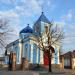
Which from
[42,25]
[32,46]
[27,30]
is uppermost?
[42,25]

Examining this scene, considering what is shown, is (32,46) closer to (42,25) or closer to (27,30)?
(42,25)

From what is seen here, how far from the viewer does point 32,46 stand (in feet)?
148

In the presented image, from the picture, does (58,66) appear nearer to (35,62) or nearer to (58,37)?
(35,62)

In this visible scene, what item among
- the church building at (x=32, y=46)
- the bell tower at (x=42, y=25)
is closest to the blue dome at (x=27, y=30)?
the church building at (x=32, y=46)

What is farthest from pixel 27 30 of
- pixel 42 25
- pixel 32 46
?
pixel 32 46

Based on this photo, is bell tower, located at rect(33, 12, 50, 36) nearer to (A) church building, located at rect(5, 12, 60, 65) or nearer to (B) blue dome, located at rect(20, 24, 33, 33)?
(A) church building, located at rect(5, 12, 60, 65)

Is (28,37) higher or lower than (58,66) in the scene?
higher

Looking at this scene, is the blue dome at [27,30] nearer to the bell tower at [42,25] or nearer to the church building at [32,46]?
the church building at [32,46]

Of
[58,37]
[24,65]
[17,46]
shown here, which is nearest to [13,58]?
[24,65]

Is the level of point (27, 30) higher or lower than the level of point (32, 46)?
higher

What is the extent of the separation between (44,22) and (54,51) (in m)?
6.57

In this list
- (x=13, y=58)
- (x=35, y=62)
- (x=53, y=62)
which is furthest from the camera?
(x=53, y=62)

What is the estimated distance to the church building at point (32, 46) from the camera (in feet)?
147

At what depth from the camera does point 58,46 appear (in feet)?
158
